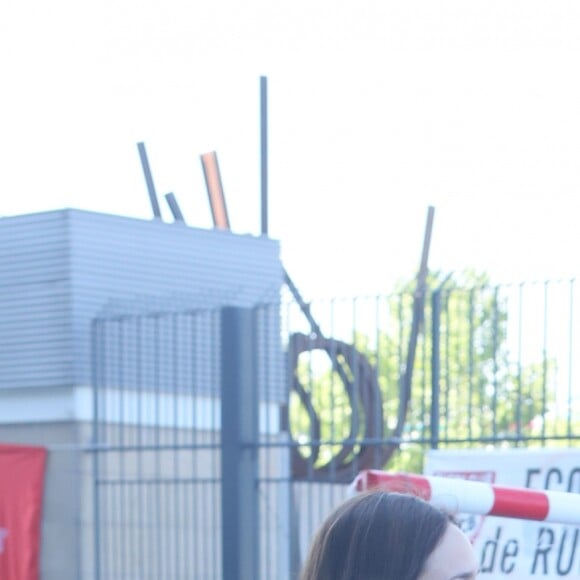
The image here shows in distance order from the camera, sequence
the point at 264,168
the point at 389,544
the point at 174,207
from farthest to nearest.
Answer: the point at 264,168 < the point at 174,207 < the point at 389,544

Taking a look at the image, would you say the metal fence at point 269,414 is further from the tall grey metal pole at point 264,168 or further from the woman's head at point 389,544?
the woman's head at point 389,544

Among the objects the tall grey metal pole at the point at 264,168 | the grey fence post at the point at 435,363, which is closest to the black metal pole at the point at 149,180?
the tall grey metal pole at the point at 264,168

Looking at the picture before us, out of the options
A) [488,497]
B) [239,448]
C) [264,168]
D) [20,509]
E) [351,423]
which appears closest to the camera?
[488,497]

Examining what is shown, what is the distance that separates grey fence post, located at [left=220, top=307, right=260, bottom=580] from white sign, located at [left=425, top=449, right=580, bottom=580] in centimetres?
149

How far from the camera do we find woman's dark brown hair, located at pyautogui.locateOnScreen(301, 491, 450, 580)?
158cm

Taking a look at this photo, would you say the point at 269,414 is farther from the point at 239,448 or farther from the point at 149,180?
the point at 149,180

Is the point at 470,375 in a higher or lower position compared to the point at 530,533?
higher

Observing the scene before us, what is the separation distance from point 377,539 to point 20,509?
7.17 m

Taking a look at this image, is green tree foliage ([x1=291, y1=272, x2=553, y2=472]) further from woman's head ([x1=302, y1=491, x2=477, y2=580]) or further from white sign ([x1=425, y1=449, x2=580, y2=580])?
woman's head ([x1=302, y1=491, x2=477, y2=580])

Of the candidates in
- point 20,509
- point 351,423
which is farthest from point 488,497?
point 20,509

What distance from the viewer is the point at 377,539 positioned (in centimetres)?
160

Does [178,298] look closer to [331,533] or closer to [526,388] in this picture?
[526,388]

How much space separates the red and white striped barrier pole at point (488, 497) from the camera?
2025mm

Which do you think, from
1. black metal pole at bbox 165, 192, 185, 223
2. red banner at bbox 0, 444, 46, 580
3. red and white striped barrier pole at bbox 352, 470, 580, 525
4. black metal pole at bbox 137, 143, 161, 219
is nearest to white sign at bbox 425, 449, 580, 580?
red banner at bbox 0, 444, 46, 580
